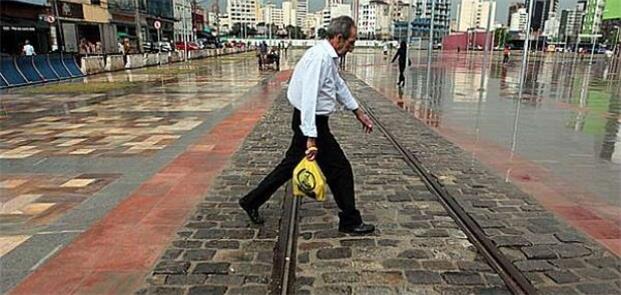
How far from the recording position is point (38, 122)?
393 inches

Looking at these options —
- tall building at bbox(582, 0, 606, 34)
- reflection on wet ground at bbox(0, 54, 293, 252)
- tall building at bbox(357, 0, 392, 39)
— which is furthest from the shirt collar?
tall building at bbox(357, 0, 392, 39)

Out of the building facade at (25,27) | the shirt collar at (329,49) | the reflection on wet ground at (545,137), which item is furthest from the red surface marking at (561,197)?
the building facade at (25,27)

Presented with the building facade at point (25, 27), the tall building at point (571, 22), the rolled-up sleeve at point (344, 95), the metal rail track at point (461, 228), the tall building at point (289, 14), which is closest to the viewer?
the metal rail track at point (461, 228)

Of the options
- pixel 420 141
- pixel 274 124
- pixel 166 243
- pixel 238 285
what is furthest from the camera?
pixel 274 124

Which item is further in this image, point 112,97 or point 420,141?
point 112,97

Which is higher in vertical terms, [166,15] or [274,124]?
[166,15]

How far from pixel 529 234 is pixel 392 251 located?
132 cm

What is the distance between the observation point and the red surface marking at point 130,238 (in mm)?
3332

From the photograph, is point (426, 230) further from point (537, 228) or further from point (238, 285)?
point (238, 285)

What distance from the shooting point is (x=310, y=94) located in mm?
3559

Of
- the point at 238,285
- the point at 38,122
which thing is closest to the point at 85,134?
the point at 38,122

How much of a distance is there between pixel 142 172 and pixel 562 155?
6109 mm

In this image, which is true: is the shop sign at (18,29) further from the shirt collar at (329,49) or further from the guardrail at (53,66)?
the shirt collar at (329,49)

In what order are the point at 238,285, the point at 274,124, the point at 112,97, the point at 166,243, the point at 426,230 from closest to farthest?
the point at 238,285
the point at 166,243
the point at 426,230
the point at 274,124
the point at 112,97
